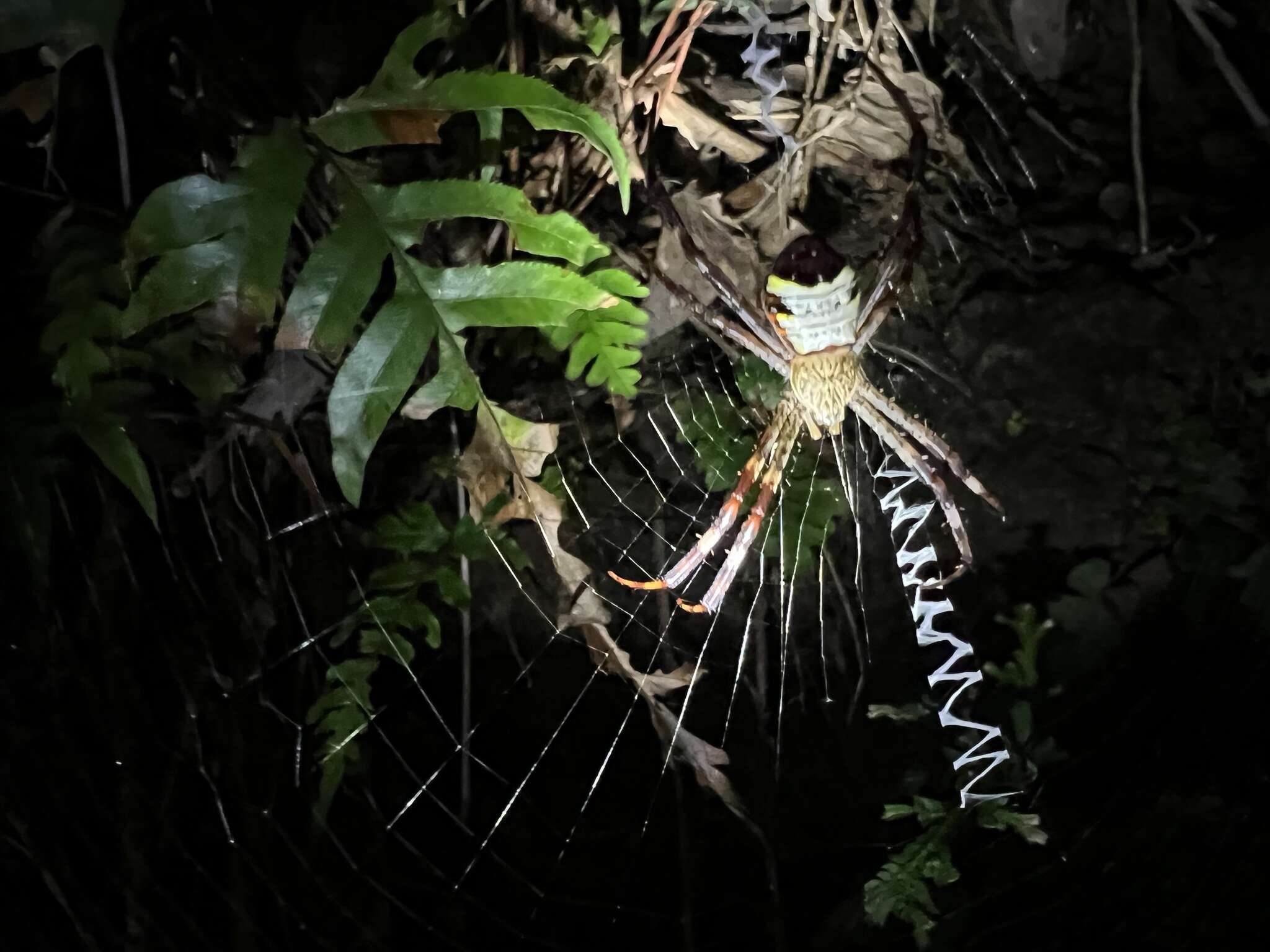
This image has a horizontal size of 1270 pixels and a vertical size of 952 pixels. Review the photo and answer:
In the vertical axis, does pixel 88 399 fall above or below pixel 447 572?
above

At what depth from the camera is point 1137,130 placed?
15.0 inches

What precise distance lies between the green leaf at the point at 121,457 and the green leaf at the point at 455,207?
162 mm

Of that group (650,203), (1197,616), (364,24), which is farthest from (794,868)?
(364,24)

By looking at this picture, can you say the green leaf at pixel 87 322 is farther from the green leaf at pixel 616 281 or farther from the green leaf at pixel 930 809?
the green leaf at pixel 930 809

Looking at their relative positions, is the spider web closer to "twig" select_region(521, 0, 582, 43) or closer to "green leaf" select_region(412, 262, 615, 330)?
"green leaf" select_region(412, 262, 615, 330)

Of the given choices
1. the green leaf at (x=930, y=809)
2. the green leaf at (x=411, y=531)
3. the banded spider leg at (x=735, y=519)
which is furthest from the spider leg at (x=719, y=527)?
the green leaf at (x=930, y=809)

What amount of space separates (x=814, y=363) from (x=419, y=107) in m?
0.24

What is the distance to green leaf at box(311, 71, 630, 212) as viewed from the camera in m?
0.37

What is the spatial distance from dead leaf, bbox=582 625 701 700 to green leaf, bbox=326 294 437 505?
6.9 inches

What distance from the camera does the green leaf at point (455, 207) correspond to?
1.27 ft

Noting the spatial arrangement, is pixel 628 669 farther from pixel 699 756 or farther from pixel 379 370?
pixel 379 370

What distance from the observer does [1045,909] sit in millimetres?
510

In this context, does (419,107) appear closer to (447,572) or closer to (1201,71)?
(447,572)

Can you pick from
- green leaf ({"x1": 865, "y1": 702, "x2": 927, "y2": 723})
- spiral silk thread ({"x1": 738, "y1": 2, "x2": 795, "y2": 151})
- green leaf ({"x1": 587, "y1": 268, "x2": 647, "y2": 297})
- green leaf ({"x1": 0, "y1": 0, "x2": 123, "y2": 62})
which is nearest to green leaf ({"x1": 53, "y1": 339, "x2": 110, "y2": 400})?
green leaf ({"x1": 0, "y1": 0, "x2": 123, "y2": 62})
